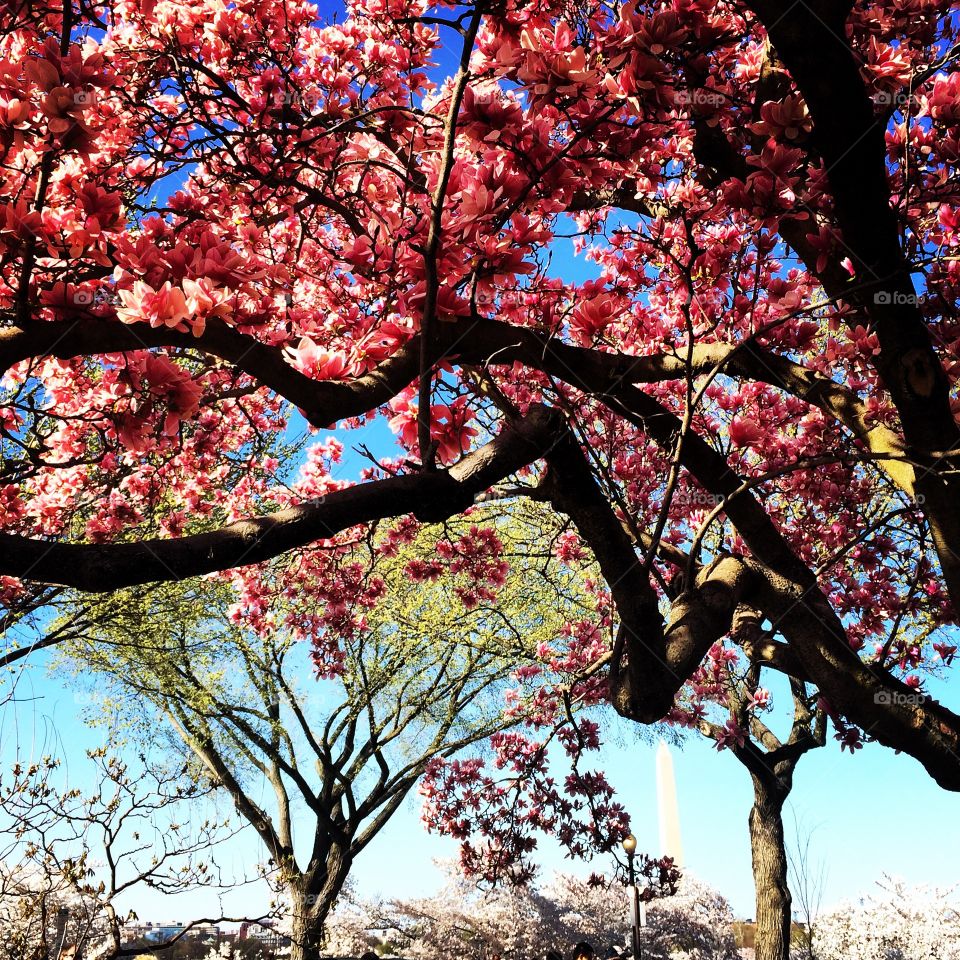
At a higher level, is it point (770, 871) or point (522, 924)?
point (770, 871)

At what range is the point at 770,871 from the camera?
35.4ft

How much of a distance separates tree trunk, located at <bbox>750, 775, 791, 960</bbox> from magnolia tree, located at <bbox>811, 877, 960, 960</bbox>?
10.5ft

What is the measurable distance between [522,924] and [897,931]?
641 cm

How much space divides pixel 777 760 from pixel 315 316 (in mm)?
9724

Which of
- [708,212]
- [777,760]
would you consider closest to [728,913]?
[777,760]

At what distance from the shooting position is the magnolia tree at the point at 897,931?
41.0ft

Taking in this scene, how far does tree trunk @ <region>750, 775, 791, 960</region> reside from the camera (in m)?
10.2

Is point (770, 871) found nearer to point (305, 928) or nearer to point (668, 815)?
point (305, 928)

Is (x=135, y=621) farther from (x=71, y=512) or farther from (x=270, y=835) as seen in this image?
(x=270, y=835)

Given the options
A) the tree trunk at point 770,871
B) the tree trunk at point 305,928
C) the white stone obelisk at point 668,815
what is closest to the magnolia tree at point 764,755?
the tree trunk at point 770,871

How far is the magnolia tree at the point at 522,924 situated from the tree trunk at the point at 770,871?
3.60 meters

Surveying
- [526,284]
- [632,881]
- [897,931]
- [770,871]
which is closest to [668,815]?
[897,931]

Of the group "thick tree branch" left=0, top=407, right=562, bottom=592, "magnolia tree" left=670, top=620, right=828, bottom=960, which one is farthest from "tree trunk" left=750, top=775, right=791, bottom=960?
"thick tree branch" left=0, top=407, right=562, bottom=592

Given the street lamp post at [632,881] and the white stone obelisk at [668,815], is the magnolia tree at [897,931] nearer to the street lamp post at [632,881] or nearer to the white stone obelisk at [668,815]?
the street lamp post at [632,881]
